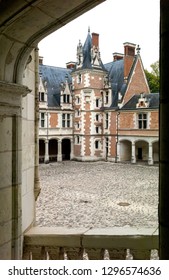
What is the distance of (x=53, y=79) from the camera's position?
2480cm

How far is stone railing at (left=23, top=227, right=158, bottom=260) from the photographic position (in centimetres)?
200

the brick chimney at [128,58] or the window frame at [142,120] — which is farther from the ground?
the brick chimney at [128,58]

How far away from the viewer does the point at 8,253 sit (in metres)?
1.99

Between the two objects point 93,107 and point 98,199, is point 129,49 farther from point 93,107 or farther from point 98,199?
point 98,199

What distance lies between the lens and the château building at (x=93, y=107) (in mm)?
22328

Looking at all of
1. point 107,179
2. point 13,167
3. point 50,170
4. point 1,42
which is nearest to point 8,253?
point 13,167

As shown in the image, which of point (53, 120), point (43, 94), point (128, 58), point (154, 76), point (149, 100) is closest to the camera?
point (149, 100)

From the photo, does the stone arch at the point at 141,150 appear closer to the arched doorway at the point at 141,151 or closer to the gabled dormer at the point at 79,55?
the arched doorway at the point at 141,151

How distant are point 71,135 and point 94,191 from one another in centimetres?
1223

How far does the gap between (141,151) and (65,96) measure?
25.2 ft

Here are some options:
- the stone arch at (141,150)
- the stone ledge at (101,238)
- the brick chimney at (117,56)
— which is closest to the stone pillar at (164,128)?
the stone ledge at (101,238)

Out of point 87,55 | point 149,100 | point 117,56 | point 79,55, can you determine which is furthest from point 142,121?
point 117,56

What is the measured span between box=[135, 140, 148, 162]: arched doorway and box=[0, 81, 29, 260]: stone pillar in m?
21.0
